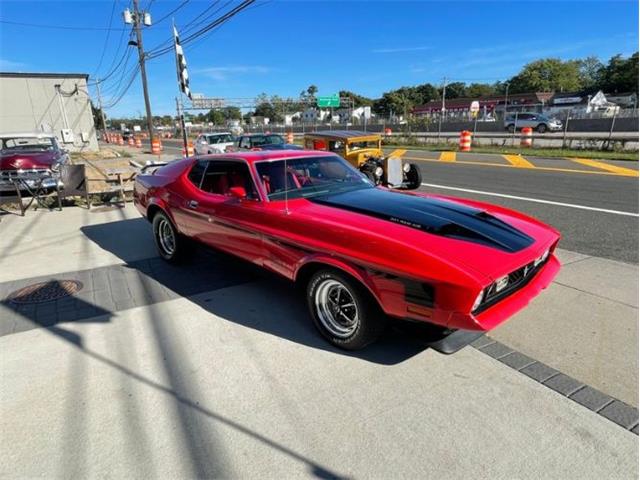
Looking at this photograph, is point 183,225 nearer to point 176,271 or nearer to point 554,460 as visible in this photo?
point 176,271

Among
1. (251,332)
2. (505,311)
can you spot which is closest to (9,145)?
(251,332)

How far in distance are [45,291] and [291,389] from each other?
10.7 ft

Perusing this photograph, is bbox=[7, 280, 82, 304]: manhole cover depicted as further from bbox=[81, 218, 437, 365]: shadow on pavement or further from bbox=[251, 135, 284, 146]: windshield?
bbox=[251, 135, 284, 146]: windshield

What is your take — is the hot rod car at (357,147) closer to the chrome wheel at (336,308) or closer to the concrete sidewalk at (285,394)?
the concrete sidewalk at (285,394)

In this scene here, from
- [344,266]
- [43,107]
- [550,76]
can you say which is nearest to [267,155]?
[344,266]

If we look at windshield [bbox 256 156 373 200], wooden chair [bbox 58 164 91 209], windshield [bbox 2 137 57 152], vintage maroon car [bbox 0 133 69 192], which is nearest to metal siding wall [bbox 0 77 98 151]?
windshield [bbox 2 137 57 152]

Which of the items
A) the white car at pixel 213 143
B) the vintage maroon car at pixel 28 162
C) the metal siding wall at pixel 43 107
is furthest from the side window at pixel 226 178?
the metal siding wall at pixel 43 107

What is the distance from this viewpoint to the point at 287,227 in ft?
10.7

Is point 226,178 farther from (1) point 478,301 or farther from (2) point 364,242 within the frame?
(1) point 478,301

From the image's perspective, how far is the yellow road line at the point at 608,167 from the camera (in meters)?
11.3

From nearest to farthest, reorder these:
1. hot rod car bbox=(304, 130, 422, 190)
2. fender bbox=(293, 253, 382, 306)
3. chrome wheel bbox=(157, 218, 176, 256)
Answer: fender bbox=(293, 253, 382, 306), chrome wheel bbox=(157, 218, 176, 256), hot rod car bbox=(304, 130, 422, 190)

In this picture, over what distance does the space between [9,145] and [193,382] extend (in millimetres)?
12476

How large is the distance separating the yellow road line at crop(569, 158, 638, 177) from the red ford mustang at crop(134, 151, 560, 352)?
10.4m

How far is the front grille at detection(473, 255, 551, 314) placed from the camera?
2.50 metres
